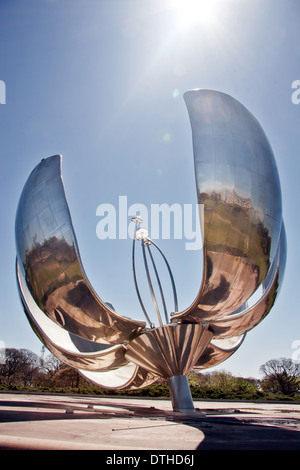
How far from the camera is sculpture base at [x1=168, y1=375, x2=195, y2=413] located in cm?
916

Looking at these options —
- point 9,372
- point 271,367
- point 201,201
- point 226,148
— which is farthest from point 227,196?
point 271,367

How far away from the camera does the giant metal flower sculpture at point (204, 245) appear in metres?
7.93

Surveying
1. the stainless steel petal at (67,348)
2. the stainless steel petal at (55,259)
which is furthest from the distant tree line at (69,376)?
the stainless steel petal at (55,259)

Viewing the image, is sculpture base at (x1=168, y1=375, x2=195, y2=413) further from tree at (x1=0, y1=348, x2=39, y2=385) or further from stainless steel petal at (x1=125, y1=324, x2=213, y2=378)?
tree at (x1=0, y1=348, x2=39, y2=385)

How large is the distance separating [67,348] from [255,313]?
6383 mm

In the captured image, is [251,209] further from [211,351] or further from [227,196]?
[211,351]

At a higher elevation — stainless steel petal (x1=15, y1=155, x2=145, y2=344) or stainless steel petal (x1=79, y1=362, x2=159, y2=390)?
stainless steel petal (x1=15, y1=155, x2=145, y2=344)

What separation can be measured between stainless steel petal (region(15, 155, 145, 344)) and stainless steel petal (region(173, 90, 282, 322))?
109 inches

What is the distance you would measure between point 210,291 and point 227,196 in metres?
2.36

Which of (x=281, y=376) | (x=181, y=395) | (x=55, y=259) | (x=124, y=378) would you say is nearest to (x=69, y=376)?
(x=281, y=376)

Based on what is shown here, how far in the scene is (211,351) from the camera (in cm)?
1246

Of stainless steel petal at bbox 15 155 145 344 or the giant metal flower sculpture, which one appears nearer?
the giant metal flower sculpture

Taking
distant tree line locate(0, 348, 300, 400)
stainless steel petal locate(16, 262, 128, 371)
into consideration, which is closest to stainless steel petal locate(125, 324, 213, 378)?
stainless steel petal locate(16, 262, 128, 371)

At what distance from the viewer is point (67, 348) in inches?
459
